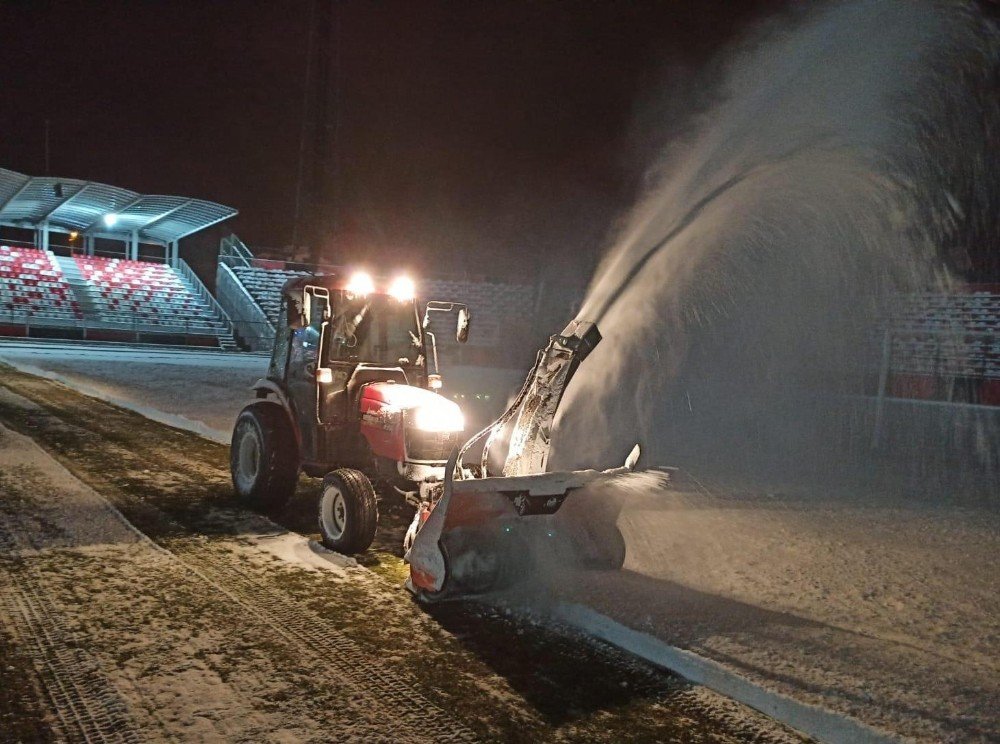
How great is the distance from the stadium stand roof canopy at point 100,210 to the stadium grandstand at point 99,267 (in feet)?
0.14

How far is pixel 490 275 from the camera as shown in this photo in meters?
44.7

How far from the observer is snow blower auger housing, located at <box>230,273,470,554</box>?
618 cm

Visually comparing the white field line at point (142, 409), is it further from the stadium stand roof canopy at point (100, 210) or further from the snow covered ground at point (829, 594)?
the stadium stand roof canopy at point (100, 210)

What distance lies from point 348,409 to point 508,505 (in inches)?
80.2

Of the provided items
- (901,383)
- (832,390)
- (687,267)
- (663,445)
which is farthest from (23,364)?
(901,383)

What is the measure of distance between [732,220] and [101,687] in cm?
616

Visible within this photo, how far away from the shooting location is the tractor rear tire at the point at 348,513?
19.3 ft

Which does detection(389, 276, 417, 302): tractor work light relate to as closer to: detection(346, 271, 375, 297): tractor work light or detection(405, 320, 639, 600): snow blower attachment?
detection(346, 271, 375, 297): tractor work light

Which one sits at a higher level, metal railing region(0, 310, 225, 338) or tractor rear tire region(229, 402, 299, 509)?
metal railing region(0, 310, 225, 338)

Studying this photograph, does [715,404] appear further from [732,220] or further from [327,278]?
[327,278]

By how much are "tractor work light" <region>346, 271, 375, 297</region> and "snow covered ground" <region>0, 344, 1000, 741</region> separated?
8.54ft

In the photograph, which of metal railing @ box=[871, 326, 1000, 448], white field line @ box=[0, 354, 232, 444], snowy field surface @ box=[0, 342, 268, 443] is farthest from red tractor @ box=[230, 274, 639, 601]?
metal railing @ box=[871, 326, 1000, 448]

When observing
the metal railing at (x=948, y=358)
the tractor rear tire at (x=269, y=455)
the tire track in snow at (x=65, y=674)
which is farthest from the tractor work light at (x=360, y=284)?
the metal railing at (x=948, y=358)

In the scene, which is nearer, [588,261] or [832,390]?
[832,390]
